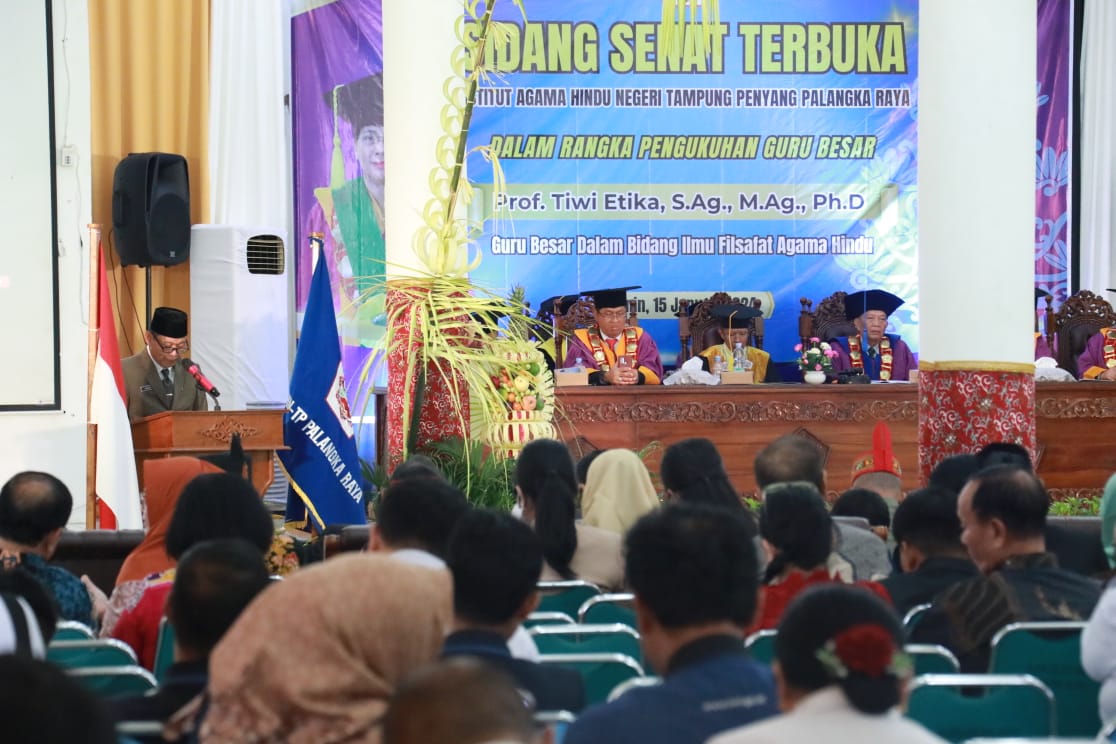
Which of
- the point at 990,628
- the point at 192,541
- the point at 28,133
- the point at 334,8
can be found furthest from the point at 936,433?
the point at 334,8

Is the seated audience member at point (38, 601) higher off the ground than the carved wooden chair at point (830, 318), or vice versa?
the carved wooden chair at point (830, 318)

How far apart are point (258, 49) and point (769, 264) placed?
4.22 metres

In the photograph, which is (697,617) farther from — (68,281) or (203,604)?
(68,281)

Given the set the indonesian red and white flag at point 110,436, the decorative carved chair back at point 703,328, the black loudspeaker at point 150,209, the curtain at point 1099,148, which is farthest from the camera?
the curtain at point 1099,148

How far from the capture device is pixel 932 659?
288 cm

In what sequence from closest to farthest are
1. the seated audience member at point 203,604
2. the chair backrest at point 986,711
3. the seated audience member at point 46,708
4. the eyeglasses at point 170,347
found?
the seated audience member at point 46,708 < the seated audience member at point 203,604 < the chair backrest at point 986,711 < the eyeglasses at point 170,347

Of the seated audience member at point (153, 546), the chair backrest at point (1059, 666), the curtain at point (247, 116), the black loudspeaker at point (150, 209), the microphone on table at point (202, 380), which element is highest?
the curtain at point (247, 116)

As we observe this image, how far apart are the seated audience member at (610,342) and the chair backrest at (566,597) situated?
5.49 metres

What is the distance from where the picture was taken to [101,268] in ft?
22.6

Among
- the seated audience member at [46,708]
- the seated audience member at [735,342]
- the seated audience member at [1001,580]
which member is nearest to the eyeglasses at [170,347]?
the seated audience member at [735,342]

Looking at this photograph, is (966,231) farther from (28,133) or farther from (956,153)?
(28,133)

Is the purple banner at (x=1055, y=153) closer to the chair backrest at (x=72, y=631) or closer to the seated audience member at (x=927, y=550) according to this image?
the seated audience member at (x=927, y=550)

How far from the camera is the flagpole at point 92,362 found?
6840 mm

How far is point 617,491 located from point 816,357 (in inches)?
192
